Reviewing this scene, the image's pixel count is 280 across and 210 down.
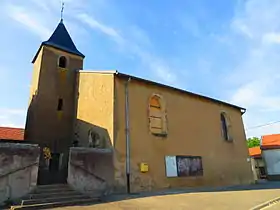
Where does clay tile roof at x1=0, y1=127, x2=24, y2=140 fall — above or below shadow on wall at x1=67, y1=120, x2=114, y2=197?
above

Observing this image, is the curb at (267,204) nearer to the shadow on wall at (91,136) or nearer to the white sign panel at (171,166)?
the white sign panel at (171,166)

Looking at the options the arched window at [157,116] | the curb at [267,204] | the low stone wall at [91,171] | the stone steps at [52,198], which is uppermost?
the arched window at [157,116]

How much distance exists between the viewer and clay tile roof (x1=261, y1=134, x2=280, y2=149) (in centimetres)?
2598

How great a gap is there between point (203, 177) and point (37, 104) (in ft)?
36.3

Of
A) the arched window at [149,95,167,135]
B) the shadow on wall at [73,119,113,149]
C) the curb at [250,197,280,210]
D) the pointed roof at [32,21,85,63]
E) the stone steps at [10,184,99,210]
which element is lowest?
the curb at [250,197,280,210]

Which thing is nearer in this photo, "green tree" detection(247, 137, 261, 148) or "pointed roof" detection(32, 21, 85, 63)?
"pointed roof" detection(32, 21, 85, 63)

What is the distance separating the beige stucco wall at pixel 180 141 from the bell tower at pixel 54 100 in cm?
464

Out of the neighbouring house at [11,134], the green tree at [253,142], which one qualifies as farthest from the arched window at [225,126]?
the green tree at [253,142]

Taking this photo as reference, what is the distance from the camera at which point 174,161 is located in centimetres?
1355

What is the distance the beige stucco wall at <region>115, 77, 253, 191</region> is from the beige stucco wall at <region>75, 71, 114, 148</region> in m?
0.41

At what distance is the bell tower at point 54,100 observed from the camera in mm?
14352

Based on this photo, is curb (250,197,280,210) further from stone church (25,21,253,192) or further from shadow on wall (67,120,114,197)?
shadow on wall (67,120,114,197)

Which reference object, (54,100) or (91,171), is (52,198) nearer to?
(91,171)

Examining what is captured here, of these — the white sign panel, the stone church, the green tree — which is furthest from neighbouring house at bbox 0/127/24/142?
the green tree
